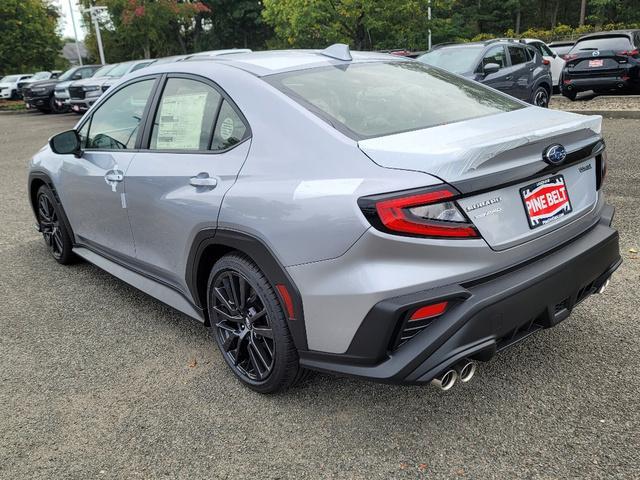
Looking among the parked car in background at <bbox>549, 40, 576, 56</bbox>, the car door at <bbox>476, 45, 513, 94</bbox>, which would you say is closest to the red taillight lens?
A: the car door at <bbox>476, 45, 513, 94</bbox>

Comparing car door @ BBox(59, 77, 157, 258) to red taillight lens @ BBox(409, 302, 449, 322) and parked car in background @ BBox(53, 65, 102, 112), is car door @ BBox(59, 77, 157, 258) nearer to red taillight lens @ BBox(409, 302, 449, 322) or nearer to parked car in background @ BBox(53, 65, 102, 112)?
red taillight lens @ BBox(409, 302, 449, 322)

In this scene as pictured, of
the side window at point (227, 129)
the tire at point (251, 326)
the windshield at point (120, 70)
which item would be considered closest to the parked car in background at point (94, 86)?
the windshield at point (120, 70)

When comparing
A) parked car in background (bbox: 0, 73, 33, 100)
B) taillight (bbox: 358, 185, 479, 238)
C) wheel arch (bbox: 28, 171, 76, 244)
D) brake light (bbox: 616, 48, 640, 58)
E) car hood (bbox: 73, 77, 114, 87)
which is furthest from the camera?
parked car in background (bbox: 0, 73, 33, 100)

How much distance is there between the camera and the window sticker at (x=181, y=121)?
9.94 feet

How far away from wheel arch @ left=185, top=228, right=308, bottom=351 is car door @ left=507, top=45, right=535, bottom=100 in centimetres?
896

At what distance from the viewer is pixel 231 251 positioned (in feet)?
9.11

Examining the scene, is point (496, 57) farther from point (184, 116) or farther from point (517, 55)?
point (184, 116)

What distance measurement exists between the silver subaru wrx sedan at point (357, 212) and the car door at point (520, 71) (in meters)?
7.89

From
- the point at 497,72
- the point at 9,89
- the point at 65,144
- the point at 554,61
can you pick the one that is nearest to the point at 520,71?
the point at 497,72

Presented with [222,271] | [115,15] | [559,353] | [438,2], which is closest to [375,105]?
[222,271]

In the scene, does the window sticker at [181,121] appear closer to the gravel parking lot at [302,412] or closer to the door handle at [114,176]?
the door handle at [114,176]

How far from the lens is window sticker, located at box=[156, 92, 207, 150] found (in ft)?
9.94

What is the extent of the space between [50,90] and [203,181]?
918 inches

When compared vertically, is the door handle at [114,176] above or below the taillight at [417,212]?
below
